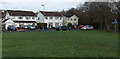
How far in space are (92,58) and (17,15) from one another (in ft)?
186

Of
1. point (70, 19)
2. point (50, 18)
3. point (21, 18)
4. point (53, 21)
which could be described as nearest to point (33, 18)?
point (21, 18)

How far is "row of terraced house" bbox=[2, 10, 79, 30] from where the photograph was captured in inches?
2375

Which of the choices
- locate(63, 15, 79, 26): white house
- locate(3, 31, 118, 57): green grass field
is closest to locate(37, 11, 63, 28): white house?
locate(63, 15, 79, 26): white house

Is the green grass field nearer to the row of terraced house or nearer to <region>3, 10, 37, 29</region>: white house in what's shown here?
the row of terraced house

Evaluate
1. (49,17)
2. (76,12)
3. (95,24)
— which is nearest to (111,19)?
(95,24)

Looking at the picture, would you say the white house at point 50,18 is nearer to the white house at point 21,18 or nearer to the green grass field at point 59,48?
the white house at point 21,18

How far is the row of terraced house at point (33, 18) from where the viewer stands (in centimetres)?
6031

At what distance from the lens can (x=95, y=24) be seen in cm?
6053

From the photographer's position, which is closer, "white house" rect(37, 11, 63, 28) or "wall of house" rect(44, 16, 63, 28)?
"white house" rect(37, 11, 63, 28)

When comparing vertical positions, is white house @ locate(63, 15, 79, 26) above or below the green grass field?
above

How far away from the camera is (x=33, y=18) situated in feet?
213

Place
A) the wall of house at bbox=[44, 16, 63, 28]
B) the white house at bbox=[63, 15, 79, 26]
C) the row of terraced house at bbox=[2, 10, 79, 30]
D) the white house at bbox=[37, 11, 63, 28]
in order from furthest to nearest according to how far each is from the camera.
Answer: the white house at bbox=[63, 15, 79, 26]
the wall of house at bbox=[44, 16, 63, 28]
the white house at bbox=[37, 11, 63, 28]
the row of terraced house at bbox=[2, 10, 79, 30]

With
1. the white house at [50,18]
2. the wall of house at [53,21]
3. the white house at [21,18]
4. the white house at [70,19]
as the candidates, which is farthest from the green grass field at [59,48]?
the white house at [70,19]

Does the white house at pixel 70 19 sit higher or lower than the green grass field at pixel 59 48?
higher
